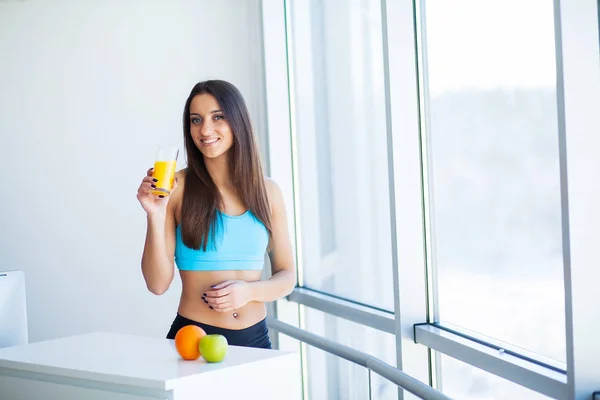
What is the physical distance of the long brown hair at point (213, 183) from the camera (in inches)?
90.8

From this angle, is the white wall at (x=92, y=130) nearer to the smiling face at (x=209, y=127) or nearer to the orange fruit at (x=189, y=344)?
the smiling face at (x=209, y=127)

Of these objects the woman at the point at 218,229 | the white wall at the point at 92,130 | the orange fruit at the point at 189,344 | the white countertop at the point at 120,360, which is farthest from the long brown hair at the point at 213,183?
the white wall at the point at 92,130

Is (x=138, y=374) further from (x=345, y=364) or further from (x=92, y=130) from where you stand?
(x=92, y=130)

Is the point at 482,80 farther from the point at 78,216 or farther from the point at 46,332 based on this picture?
the point at 46,332

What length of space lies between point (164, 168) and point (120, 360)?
0.52m

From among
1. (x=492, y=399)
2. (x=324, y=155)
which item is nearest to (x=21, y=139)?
(x=324, y=155)

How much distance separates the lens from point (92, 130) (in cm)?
379

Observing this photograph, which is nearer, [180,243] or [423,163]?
[180,243]

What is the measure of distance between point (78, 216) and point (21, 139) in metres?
0.48

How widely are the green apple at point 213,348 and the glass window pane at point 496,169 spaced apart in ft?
3.12

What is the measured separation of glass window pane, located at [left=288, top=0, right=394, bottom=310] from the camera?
3.05m

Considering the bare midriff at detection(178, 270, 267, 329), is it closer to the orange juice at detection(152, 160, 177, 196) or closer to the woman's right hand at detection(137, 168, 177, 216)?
the woman's right hand at detection(137, 168, 177, 216)

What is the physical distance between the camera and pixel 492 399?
2.31 metres

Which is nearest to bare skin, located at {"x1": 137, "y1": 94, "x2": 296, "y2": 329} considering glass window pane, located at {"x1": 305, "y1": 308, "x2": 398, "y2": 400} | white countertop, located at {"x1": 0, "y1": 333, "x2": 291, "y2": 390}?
white countertop, located at {"x1": 0, "y1": 333, "x2": 291, "y2": 390}
